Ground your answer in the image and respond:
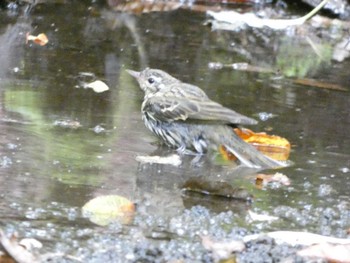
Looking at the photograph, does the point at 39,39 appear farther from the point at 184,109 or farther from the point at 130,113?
the point at 184,109

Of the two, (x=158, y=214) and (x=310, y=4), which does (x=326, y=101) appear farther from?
(x=310, y=4)

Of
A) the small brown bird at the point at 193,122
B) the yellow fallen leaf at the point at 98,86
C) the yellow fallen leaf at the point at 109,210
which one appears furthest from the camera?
the yellow fallen leaf at the point at 98,86

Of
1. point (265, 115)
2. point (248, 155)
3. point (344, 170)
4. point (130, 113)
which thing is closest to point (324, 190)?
point (344, 170)

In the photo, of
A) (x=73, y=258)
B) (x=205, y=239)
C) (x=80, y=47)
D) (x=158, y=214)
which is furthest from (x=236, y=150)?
(x=80, y=47)

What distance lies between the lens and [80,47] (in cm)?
1032

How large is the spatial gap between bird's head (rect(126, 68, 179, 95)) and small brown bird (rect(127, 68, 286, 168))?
201 mm

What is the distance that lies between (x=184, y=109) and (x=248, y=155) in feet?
2.44

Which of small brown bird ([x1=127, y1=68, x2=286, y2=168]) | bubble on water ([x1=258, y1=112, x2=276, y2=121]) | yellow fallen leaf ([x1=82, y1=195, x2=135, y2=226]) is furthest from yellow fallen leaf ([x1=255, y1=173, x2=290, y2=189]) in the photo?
bubble on water ([x1=258, y1=112, x2=276, y2=121])

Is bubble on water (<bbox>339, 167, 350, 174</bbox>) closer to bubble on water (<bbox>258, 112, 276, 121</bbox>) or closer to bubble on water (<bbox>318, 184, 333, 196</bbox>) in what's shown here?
bubble on water (<bbox>318, 184, 333, 196</bbox>)

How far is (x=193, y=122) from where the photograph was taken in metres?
7.77

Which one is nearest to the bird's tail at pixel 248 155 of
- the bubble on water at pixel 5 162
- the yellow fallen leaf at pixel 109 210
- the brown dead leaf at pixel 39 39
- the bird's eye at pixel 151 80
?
the bird's eye at pixel 151 80

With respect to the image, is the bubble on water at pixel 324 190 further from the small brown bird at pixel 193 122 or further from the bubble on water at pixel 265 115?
the bubble on water at pixel 265 115

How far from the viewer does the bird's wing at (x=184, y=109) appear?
7609 millimetres

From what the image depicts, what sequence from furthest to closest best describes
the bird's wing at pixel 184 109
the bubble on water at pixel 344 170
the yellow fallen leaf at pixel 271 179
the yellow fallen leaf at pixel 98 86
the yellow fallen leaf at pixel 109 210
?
the yellow fallen leaf at pixel 98 86, the bird's wing at pixel 184 109, the bubble on water at pixel 344 170, the yellow fallen leaf at pixel 271 179, the yellow fallen leaf at pixel 109 210
